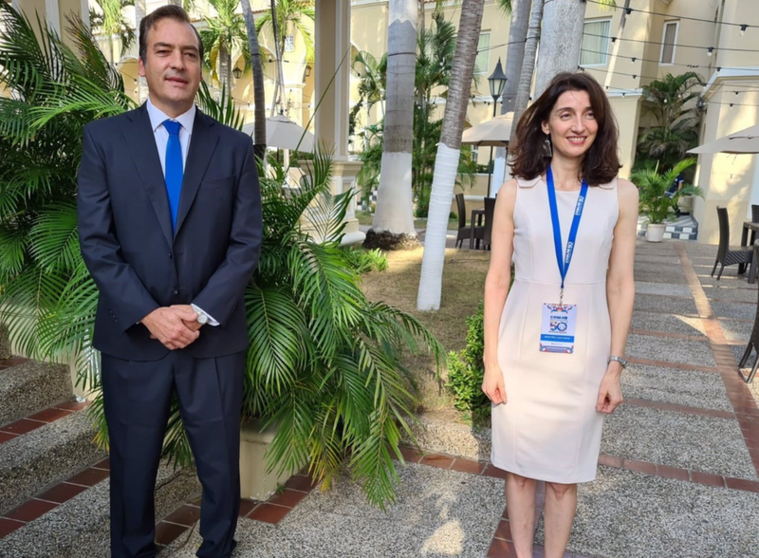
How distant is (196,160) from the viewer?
7.76 feet

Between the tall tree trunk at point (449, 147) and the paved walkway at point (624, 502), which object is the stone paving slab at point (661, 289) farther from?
the paved walkway at point (624, 502)

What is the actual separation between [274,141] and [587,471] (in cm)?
896

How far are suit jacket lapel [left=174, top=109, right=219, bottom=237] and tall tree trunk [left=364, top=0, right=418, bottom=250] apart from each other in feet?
28.2

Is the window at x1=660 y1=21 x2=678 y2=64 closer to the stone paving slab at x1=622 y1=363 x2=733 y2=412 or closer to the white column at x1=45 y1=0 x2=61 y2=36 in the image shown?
the stone paving slab at x1=622 y1=363 x2=733 y2=412

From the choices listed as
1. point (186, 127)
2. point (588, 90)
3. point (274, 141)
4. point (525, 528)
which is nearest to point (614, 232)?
point (588, 90)

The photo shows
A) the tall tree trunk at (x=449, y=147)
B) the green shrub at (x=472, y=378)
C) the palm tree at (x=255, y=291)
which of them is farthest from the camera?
the tall tree trunk at (x=449, y=147)

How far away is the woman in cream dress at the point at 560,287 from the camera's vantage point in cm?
222

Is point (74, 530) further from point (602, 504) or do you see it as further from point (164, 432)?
point (602, 504)

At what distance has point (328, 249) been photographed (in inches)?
127

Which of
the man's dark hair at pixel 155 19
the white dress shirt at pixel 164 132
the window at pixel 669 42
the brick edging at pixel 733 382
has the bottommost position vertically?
the brick edging at pixel 733 382

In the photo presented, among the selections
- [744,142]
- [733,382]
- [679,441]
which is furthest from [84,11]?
[744,142]

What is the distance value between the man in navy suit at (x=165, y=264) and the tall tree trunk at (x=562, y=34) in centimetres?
301

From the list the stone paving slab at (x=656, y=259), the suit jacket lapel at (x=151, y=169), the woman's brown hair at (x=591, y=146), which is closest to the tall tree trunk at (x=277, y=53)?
the stone paving slab at (x=656, y=259)

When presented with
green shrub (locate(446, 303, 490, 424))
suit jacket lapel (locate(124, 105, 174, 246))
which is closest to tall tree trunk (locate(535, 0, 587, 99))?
green shrub (locate(446, 303, 490, 424))
